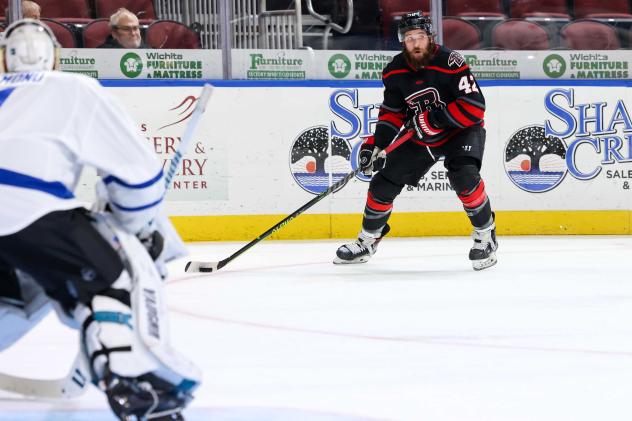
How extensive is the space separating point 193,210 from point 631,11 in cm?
297

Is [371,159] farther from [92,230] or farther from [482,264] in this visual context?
[92,230]

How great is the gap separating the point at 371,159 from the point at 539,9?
259cm

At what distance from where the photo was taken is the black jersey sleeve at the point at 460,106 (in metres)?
4.66

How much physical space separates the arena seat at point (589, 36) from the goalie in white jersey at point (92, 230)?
5369mm

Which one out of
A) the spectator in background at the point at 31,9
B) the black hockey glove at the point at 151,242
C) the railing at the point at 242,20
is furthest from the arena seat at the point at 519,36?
the black hockey glove at the point at 151,242

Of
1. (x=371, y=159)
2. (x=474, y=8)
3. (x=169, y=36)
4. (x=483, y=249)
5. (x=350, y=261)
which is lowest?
(x=350, y=261)

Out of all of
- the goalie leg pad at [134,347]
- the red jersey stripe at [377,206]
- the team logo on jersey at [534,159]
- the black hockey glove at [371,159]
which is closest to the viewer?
the goalie leg pad at [134,347]

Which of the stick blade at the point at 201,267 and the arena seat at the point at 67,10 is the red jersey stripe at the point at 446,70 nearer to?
the stick blade at the point at 201,267

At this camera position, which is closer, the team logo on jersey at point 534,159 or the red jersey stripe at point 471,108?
the red jersey stripe at point 471,108

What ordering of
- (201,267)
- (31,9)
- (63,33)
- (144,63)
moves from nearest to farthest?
(201,267) → (31,9) → (63,33) → (144,63)

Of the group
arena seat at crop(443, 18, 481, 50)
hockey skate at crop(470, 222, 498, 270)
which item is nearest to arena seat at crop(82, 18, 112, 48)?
arena seat at crop(443, 18, 481, 50)

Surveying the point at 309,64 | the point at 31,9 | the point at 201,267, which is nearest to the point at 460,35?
the point at 309,64

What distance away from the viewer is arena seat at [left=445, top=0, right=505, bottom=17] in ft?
21.7

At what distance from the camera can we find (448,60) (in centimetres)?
473
